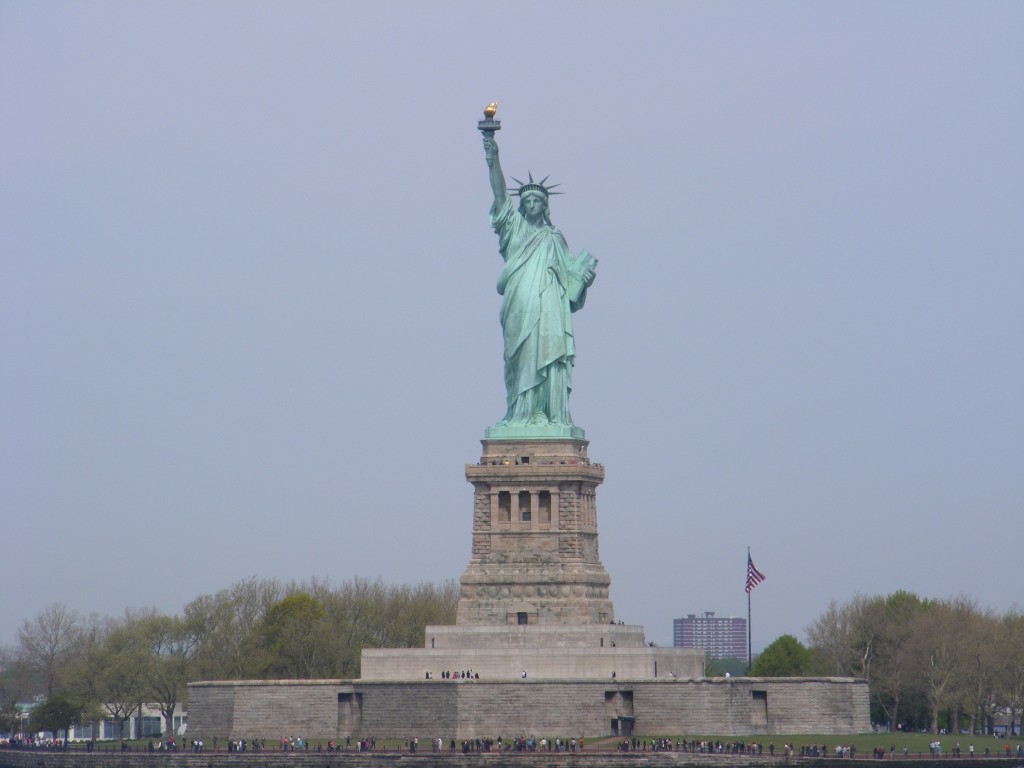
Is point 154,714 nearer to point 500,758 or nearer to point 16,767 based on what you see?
point 16,767

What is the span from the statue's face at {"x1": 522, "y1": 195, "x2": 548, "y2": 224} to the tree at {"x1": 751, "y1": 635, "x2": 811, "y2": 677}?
24913 mm

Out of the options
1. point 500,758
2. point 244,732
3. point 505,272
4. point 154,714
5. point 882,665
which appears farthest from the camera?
point 154,714

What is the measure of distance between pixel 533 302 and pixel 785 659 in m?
23.9

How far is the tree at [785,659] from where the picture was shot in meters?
94.5

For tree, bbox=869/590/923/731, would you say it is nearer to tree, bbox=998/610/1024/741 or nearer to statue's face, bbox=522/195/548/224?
tree, bbox=998/610/1024/741

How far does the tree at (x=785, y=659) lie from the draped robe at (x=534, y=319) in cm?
2048

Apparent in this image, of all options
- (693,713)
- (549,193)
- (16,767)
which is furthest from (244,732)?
(549,193)

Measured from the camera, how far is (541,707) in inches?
2844

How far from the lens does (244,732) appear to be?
74.5 m

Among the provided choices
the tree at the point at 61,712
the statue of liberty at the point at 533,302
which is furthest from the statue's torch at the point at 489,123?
the tree at the point at 61,712

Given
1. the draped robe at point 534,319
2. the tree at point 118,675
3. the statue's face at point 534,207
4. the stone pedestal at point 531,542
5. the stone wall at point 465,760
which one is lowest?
the stone wall at point 465,760

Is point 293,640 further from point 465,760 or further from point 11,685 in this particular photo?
point 11,685

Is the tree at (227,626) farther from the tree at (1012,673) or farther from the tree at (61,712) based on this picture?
the tree at (1012,673)

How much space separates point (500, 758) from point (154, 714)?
3562 centimetres
